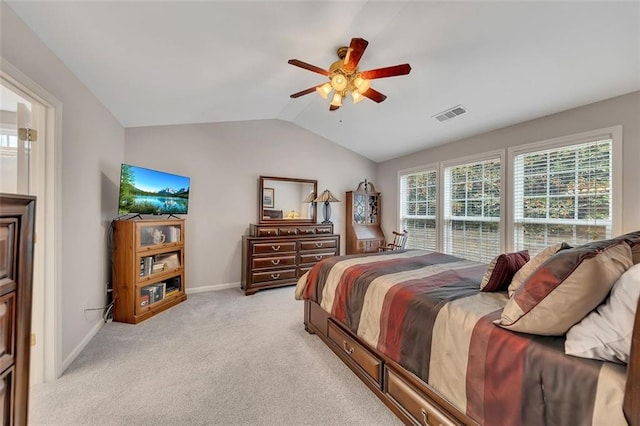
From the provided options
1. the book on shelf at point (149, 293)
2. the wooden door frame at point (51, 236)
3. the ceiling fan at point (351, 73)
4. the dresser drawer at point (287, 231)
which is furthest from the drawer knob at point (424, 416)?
the dresser drawer at point (287, 231)

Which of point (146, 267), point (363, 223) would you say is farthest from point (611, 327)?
point (363, 223)

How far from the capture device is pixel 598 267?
0.95 meters

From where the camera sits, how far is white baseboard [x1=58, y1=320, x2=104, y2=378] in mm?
2040

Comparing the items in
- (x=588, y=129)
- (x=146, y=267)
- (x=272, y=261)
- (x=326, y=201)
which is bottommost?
(x=272, y=261)

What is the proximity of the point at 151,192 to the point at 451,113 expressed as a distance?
385cm

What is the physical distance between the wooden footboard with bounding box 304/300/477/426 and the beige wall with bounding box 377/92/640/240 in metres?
2.69

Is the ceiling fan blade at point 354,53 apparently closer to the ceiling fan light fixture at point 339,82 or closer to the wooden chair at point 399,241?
the ceiling fan light fixture at point 339,82

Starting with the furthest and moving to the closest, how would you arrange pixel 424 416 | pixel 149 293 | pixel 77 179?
pixel 149 293
pixel 77 179
pixel 424 416

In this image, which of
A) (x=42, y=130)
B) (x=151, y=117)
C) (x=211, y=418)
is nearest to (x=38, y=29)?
(x=42, y=130)

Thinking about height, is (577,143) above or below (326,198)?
above

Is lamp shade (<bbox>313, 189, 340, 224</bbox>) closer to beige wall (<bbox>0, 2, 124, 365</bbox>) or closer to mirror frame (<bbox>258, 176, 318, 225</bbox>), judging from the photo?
mirror frame (<bbox>258, 176, 318, 225</bbox>)

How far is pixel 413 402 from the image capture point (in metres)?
1.45

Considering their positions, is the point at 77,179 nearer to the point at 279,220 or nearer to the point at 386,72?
the point at 279,220

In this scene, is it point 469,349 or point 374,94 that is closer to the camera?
point 469,349
